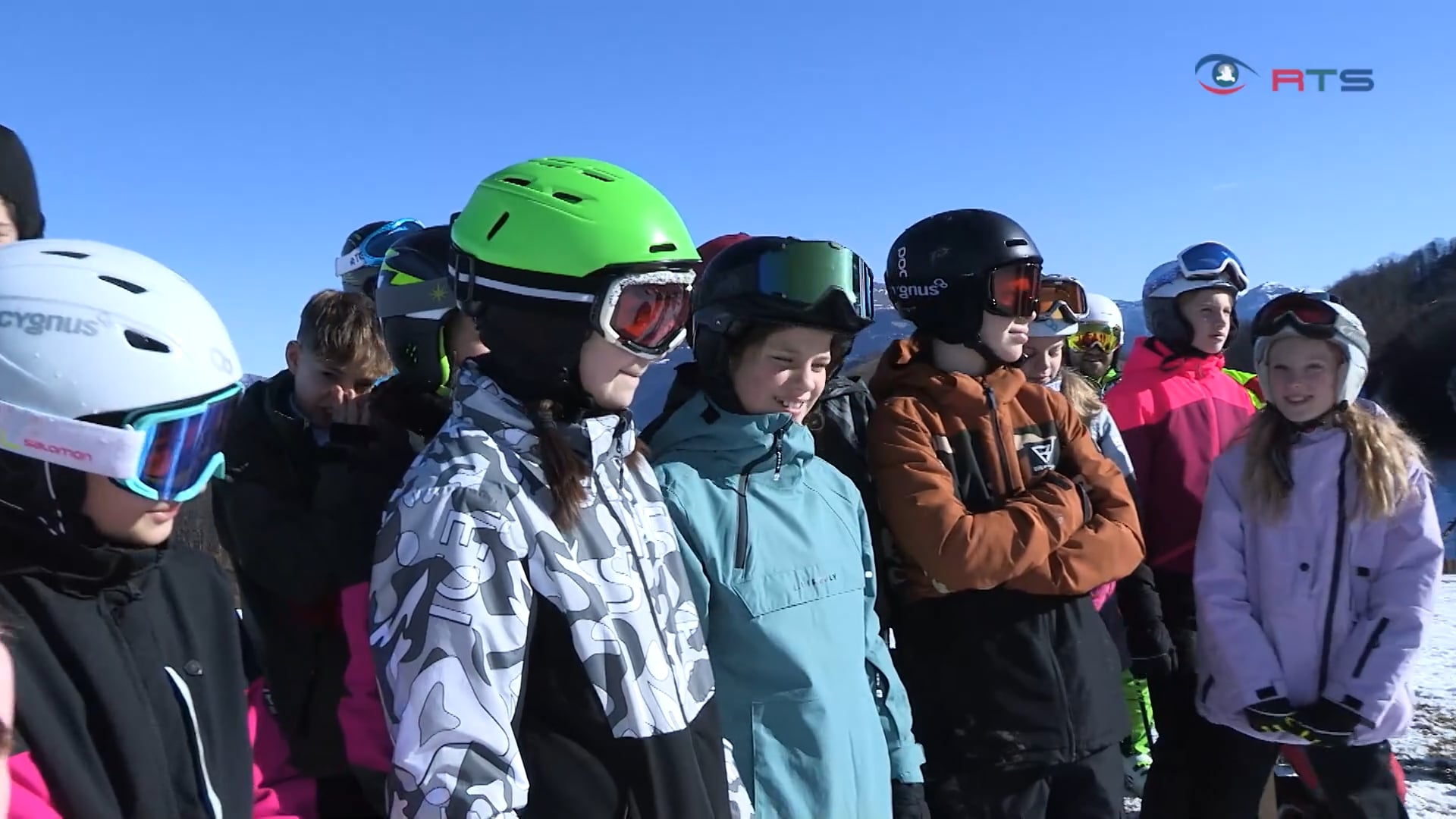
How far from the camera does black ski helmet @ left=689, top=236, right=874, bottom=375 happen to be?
2680mm

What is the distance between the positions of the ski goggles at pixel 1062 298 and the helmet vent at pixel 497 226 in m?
3.26

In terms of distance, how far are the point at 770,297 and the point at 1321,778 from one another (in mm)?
2954

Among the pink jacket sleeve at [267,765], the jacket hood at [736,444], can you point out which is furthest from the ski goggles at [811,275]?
the pink jacket sleeve at [267,765]

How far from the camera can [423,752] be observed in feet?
5.03

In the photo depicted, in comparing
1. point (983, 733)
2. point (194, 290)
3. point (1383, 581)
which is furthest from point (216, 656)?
point (1383, 581)

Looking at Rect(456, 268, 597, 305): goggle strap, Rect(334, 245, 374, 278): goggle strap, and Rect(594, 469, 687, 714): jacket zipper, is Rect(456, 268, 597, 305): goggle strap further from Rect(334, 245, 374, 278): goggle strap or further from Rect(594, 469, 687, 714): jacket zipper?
Rect(334, 245, 374, 278): goggle strap

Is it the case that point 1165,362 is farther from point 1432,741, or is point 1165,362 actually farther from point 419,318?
point 419,318

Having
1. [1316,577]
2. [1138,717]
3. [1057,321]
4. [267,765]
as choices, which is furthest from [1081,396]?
[267,765]

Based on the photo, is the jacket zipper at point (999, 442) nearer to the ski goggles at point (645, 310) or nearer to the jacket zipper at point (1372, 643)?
the ski goggles at point (645, 310)

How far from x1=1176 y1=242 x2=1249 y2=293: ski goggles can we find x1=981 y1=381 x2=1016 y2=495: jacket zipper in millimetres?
2382

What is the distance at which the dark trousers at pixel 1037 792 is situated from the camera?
2.97 meters

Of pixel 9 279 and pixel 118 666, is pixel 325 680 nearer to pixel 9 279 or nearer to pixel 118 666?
pixel 118 666

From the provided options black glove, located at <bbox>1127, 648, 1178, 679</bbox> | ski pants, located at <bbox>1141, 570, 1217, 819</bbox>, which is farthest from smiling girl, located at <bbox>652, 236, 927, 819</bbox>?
ski pants, located at <bbox>1141, 570, 1217, 819</bbox>

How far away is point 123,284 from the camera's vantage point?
5.48ft
